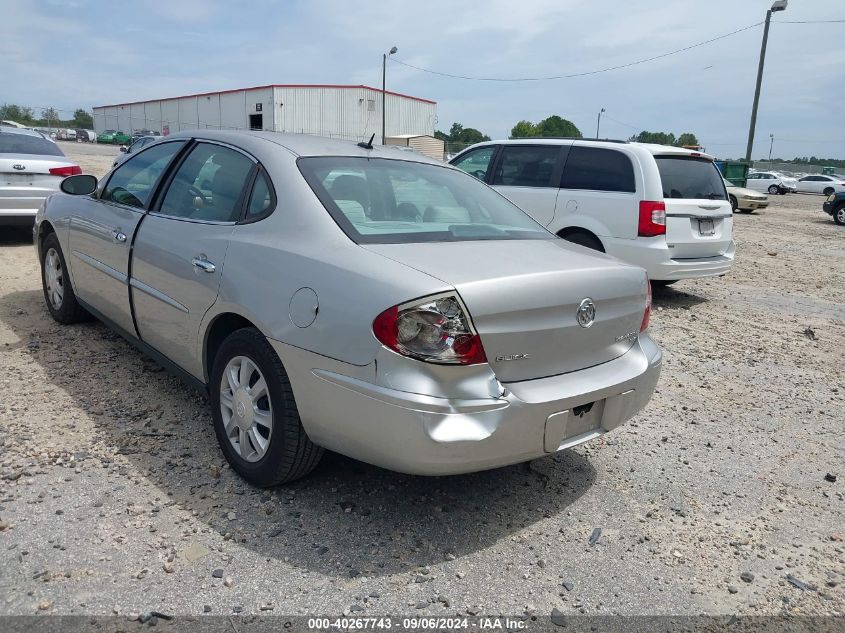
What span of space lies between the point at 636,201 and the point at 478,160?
2433 mm

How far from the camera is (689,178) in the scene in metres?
7.53

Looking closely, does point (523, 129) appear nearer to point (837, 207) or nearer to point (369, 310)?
point (837, 207)

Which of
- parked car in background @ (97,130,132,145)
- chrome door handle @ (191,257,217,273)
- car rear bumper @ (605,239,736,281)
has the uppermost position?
parked car in background @ (97,130,132,145)

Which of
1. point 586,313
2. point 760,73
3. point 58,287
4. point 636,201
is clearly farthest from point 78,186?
point 760,73

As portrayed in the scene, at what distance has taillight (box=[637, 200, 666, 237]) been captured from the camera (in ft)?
23.2

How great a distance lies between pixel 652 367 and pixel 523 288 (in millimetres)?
972

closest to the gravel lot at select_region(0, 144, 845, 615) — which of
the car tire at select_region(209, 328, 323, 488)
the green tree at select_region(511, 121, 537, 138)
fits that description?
the car tire at select_region(209, 328, 323, 488)

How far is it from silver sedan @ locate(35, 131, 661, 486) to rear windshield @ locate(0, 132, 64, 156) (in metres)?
6.13

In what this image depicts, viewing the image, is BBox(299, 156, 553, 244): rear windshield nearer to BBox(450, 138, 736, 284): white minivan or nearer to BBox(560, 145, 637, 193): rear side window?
BBox(450, 138, 736, 284): white minivan

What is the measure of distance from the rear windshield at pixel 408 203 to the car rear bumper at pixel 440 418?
0.68m

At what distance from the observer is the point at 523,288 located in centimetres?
261

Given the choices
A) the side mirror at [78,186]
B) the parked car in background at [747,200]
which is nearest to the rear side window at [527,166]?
the side mirror at [78,186]

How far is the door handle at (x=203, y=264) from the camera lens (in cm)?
318

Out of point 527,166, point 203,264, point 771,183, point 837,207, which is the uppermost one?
point 771,183
